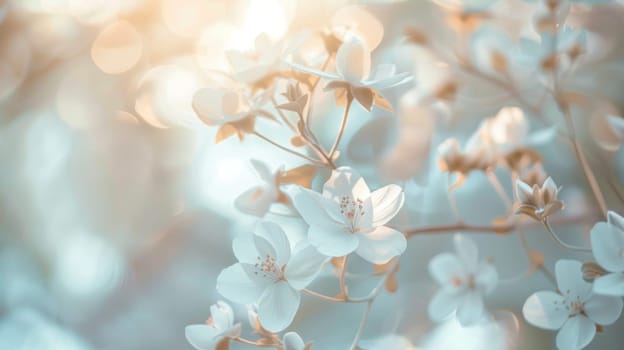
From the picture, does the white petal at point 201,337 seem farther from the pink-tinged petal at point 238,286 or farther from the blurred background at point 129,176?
the blurred background at point 129,176

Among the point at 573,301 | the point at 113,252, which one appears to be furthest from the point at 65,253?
the point at 573,301

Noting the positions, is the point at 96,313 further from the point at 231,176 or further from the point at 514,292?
the point at 514,292

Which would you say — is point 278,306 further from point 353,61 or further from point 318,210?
point 353,61

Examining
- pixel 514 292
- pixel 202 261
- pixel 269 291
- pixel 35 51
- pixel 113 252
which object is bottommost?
pixel 514 292

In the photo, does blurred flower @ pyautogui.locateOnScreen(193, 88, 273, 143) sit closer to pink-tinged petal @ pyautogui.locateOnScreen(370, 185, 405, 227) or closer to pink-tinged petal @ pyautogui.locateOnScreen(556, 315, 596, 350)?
pink-tinged petal @ pyautogui.locateOnScreen(370, 185, 405, 227)

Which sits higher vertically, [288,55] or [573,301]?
[288,55]

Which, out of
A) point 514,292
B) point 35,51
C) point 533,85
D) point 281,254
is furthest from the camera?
point 35,51

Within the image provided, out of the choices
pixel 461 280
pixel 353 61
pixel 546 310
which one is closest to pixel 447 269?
pixel 461 280
